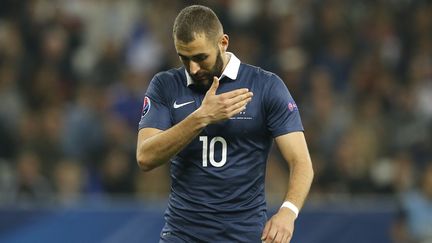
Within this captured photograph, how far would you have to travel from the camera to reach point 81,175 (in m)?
11.4

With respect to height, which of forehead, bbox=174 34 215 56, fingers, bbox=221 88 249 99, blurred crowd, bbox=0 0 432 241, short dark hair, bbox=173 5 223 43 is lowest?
blurred crowd, bbox=0 0 432 241

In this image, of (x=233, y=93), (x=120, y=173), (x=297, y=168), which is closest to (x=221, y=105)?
(x=233, y=93)

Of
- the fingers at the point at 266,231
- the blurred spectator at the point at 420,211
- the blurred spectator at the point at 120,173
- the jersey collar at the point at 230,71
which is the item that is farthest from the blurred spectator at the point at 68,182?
the fingers at the point at 266,231

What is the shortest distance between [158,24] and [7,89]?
6.66 feet

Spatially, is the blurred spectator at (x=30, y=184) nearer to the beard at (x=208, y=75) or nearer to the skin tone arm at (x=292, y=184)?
the beard at (x=208, y=75)

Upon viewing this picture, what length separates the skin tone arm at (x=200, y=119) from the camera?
5105 millimetres

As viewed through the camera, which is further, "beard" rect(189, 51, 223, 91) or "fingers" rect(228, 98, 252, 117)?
"beard" rect(189, 51, 223, 91)

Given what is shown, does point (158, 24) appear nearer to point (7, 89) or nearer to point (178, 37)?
point (7, 89)

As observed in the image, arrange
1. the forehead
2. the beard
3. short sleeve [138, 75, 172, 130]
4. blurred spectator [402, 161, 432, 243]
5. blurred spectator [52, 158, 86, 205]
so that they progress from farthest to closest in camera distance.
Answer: blurred spectator [52, 158, 86, 205], blurred spectator [402, 161, 432, 243], short sleeve [138, 75, 172, 130], the beard, the forehead

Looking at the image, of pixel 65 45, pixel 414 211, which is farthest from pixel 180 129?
pixel 65 45

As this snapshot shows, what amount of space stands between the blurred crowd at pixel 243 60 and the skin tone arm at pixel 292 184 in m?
5.09

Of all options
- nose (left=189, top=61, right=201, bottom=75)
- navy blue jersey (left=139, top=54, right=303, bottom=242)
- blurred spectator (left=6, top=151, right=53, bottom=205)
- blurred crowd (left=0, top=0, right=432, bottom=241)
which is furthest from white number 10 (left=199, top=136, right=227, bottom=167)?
blurred spectator (left=6, top=151, right=53, bottom=205)

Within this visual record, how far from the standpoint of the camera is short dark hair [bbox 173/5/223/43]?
5.27 m

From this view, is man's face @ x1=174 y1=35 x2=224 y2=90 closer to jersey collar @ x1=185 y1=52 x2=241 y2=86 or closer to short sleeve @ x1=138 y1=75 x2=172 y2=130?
jersey collar @ x1=185 y1=52 x2=241 y2=86
